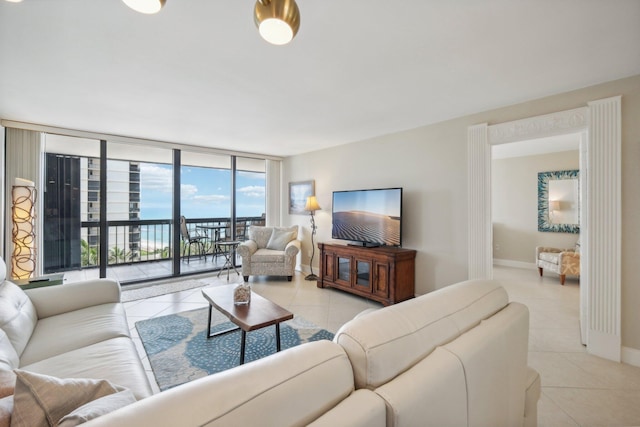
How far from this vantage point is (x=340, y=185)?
482cm

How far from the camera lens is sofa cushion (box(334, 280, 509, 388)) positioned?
2.62 feet

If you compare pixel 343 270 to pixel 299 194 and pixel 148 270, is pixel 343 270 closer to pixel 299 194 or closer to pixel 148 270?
pixel 299 194

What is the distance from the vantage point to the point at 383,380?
0.79m

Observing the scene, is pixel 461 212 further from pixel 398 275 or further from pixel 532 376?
pixel 532 376

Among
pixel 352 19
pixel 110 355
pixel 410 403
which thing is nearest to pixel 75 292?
pixel 110 355

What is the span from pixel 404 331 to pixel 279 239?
440 cm

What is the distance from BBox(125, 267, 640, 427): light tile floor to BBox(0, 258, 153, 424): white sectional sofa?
546 millimetres

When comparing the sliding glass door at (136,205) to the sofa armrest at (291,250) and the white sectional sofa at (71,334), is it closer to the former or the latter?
the sofa armrest at (291,250)

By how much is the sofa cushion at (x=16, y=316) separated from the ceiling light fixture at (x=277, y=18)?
2.08m

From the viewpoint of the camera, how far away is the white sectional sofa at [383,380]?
1.96 feet

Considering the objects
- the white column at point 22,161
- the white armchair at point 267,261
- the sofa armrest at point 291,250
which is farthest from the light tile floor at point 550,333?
the white column at point 22,161

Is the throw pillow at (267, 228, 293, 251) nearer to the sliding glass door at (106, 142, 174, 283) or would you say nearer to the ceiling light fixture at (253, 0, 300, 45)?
the sliding glass door at (106, 142, 174, 283)

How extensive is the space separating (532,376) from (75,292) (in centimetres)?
316

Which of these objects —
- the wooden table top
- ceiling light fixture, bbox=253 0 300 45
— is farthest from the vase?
ceiling light fixture, bbox=253 0 300 45
